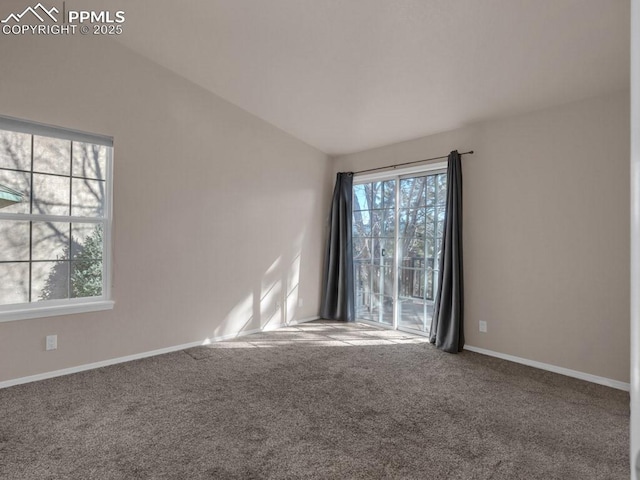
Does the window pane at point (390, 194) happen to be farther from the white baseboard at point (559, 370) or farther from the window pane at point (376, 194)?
the white baseboard at point (559, 370)

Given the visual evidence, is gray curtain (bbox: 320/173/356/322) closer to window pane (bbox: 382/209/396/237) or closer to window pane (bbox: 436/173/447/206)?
window pane (bbox: 382/209/396/237)

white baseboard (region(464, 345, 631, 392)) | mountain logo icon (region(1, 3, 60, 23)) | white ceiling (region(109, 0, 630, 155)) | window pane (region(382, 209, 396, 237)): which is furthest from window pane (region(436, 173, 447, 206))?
mountain logo icon (region(1, 3, 60, 23))

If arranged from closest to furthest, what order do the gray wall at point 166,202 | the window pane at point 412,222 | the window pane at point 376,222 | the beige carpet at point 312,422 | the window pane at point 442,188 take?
the beige carpet at point 312,422, the gray wall at point 166,202, the window pane at point 442,188, the window pane at point 412,222, the window pane at point 376,222

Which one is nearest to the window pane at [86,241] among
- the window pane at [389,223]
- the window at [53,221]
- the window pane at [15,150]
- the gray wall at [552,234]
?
the window at [53,221]

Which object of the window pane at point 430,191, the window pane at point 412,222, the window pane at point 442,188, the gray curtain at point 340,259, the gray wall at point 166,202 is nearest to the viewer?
the gray wall at point 166,202

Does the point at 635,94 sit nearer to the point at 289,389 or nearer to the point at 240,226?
the point at 289,389

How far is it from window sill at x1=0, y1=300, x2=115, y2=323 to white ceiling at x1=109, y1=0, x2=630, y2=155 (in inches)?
100

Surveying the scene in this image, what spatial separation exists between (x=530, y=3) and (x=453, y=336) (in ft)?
10.2

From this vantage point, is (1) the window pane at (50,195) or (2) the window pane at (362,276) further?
(2) the window pane at (362,276)

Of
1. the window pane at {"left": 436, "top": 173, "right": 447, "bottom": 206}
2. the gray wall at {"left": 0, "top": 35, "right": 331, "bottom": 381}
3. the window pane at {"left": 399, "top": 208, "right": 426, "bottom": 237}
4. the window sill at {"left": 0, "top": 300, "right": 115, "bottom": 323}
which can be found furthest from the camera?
the window pane at {"left": 399, "top": 208, "right": 426, "bottom": 237}

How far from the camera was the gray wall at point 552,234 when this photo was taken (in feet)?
10.4

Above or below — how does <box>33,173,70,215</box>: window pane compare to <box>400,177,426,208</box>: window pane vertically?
below

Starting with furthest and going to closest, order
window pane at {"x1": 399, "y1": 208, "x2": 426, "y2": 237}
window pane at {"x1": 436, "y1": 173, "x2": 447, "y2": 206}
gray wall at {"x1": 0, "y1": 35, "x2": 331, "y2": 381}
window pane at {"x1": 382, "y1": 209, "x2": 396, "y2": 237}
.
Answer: window pane at {"x1": 382, "y1": 209, "x2": 396, "y2": 237}
window pane at {"x1": 399, "y1": 208, "x2": 426, "y2": 237}
window pane at {"x1": 436, "y1": 173, "x2": 447, "y2": 206}
gray wall at {"x1": 0, "y1": 35, "x2": 331, "y2": 381}

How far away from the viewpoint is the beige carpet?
2035mm
